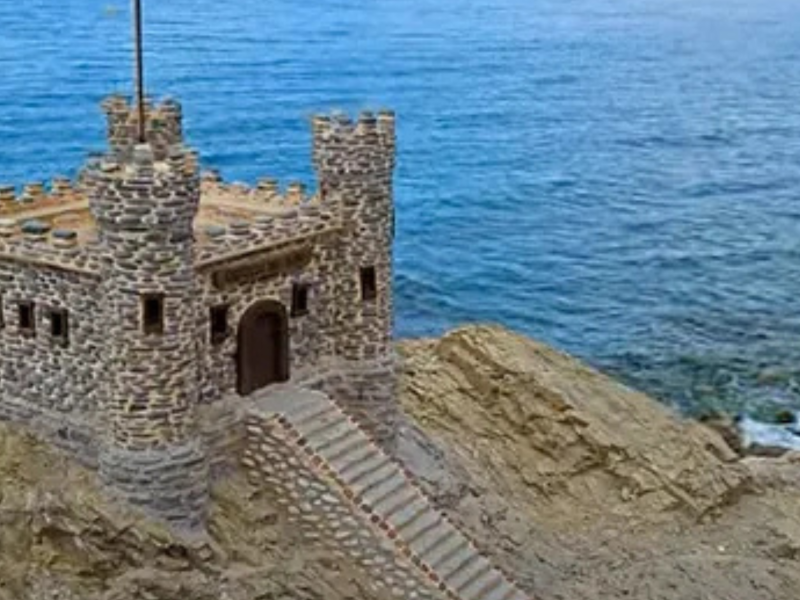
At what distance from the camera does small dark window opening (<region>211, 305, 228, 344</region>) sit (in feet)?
126

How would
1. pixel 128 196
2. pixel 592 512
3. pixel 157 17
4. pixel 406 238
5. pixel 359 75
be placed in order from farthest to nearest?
1. pixel 157 17
2. pixel 359 75
3. pixel 406 238
4. pixel 592 512
5. pixel 128 196

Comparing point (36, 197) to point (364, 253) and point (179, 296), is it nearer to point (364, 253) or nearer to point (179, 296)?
point (179, 296)

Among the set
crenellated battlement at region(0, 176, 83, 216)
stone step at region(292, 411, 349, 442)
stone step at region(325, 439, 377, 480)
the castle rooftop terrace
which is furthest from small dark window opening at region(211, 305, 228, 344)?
crenellated battlement at region(0, 176, 83, 216)

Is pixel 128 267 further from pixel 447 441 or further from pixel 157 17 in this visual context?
pixel 157 17

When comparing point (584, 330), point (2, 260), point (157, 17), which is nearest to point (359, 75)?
point (157, 17)

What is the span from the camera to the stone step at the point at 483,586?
125 feet

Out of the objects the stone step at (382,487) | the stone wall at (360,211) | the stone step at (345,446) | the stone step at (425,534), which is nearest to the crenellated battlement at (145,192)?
the stone wall at (360,211)

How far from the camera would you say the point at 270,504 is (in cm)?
3888

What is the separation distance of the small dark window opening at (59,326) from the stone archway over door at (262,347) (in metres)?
4.18

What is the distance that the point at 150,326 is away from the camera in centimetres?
3609

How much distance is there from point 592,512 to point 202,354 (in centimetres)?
1548

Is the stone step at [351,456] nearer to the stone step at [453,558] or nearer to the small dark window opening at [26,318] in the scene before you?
the stone step at [453,558]

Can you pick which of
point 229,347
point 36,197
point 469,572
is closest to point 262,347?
point 229,347

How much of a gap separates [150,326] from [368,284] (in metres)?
7.58
